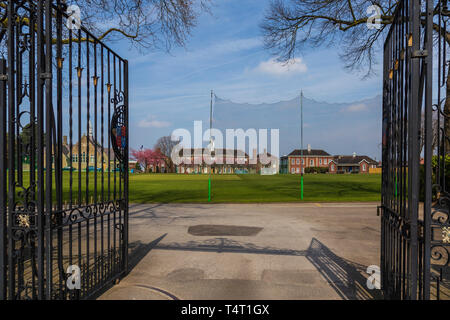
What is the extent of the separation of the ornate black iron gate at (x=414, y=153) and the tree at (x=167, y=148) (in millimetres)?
94173

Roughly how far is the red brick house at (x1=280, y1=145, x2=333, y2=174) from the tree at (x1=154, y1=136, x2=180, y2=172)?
37169 mm

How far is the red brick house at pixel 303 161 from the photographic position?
351 ft

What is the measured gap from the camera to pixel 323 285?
5.05 metres

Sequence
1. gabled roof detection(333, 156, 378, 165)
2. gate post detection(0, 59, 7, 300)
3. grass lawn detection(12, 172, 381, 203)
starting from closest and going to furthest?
1. gate post detection(0, 59, 7, 300)
2. grass lawn detection(12, 172, 381, 203)
3. gabled roof detection(333, 156, 378, 165)

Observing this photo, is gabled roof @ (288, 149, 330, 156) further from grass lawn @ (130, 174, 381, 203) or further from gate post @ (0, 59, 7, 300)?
gate post @ (0, 59, 7, 300)

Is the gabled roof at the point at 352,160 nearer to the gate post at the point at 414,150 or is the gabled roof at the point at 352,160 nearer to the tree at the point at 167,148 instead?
the tree at the point at 167,148

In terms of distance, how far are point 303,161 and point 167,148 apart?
4476cm

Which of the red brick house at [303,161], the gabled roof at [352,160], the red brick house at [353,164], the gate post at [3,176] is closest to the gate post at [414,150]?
the gate post at [3,176]

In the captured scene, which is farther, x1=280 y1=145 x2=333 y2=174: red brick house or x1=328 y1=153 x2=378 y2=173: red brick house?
x1=328 y1=153 x2=378 y2=173: red brick house

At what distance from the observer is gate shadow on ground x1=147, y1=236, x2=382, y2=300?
4863mm

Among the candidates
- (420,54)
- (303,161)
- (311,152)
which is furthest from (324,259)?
(311,152)

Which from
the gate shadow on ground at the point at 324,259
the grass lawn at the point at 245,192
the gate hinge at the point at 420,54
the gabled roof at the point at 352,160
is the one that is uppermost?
the gate hinge at the point at 420,54

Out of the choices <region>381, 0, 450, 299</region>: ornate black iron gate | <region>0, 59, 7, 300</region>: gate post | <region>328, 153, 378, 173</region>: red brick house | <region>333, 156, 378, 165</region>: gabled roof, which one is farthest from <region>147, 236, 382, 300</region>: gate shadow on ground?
<region>333, 156, 378, 165</region>: gabled roof
